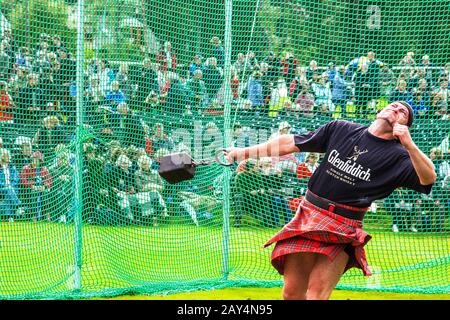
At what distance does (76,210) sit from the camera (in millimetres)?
7355

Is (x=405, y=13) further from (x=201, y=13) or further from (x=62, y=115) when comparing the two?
(x=62, y=115)

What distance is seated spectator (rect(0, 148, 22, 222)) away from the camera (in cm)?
792

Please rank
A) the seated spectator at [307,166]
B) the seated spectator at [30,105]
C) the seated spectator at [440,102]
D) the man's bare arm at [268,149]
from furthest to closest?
the seated spectator at [307,166] < the seated spectator at [440,102] < the seated spectator at [30,105] < the man's bare arm at [268,149]

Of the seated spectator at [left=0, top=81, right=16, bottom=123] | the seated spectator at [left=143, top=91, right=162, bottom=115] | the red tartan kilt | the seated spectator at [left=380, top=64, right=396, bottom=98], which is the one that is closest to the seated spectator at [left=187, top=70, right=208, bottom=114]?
the seated spectator at [left=143, top=91, right=162, bottom=115]

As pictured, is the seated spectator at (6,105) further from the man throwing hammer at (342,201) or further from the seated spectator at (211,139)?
the man throwing hammer at (342,201)

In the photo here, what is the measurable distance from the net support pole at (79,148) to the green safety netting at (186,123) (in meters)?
0.02

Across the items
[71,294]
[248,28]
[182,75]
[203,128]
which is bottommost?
[71,294]

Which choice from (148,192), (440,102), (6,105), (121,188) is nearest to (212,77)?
(148,192)

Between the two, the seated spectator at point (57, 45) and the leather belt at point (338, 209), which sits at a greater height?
the seated spectator at point (57, 45)

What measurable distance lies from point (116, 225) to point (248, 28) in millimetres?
2623

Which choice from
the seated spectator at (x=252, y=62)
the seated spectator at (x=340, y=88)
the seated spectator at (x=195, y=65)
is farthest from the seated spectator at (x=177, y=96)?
the seated spectator at (x=340, y=88)

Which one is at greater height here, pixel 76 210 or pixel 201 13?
pixel 201 13

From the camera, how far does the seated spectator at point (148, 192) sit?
8227mm

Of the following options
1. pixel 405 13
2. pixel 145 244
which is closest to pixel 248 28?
pixel 405 13
